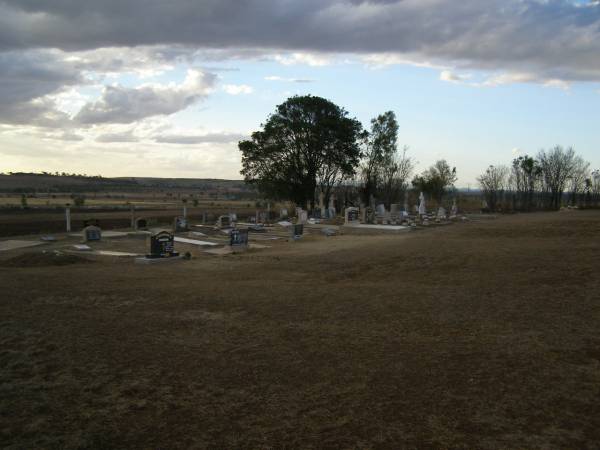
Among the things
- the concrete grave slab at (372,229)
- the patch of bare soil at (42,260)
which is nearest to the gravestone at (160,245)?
the patch of bare soil at (42,260)

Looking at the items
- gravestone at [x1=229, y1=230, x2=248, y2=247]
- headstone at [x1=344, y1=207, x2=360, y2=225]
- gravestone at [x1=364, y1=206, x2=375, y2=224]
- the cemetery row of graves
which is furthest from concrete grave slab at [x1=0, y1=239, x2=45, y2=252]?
gravestone at [x1=364, y1=206, x2=375, y2=224]

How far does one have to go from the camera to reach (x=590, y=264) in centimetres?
1151

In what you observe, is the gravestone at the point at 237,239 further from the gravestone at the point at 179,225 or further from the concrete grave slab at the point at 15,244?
the gravestone at the point at 179,225

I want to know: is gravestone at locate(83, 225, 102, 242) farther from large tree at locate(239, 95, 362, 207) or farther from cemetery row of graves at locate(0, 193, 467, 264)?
large tree at locate(239, 95, 362, 207)

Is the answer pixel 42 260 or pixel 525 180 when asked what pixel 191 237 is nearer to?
pixel 42 260

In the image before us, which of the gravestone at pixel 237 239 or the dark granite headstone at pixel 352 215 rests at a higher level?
the dark granite headstone at pixel 352 215

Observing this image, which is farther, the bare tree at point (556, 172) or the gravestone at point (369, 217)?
the bare tree at point (556, 172)

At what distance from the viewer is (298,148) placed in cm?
4094

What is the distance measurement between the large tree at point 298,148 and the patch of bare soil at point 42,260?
86.8 ft

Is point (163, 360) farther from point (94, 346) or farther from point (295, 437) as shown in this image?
point (295, 437)

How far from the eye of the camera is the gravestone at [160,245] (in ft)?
52.7

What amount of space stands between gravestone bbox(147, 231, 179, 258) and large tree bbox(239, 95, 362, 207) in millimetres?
25138

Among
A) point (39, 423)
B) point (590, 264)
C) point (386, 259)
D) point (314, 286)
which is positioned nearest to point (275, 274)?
point (314, 286)

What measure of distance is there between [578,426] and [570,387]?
0.87 metres
